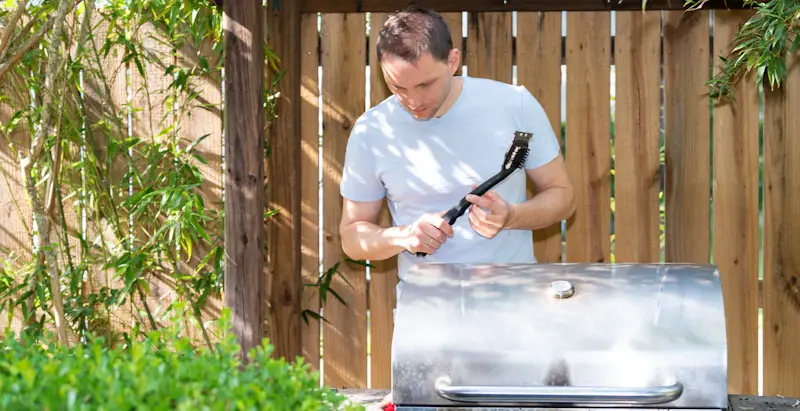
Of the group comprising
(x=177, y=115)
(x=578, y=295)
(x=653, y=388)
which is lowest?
(x=653, y=388)

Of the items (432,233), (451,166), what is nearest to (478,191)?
(432,233)

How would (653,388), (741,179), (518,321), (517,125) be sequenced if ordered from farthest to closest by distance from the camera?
(741,179) < (517,125) < (518,321) < (653,388)

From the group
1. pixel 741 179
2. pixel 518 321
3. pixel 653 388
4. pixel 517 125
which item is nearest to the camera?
pixel 653 388

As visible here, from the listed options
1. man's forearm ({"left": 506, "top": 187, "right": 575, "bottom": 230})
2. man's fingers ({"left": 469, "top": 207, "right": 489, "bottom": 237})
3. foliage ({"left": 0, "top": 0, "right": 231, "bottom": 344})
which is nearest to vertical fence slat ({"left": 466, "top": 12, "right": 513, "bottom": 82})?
foliage ({"left": 0, "top": 0, "right": 231, "bottom": 344})

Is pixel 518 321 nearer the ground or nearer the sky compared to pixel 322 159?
nearer the ground

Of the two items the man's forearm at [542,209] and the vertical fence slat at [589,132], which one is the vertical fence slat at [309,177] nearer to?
the vertical fence slat at [589,132]

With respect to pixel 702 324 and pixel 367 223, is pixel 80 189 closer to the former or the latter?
pixel 367 223

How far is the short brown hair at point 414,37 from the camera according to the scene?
223 cm

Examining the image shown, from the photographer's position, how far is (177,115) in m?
3.89

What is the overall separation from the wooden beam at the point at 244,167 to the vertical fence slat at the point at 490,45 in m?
1.01

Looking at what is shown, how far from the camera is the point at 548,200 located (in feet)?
8.04

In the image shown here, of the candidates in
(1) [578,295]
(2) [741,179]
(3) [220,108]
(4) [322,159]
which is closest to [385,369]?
(4) [322,159]

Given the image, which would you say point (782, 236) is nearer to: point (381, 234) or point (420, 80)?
point (381, 234)

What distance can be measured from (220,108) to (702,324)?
8.36ft
